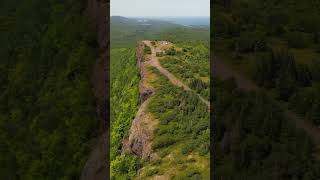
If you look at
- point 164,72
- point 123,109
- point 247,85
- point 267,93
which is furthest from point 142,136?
point 164,72

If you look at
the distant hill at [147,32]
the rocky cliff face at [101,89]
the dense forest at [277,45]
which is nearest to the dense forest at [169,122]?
the rocky cliff face at [101,89]

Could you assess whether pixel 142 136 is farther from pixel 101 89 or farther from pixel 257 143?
pixel 257 143

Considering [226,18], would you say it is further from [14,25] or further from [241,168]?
[14,25]

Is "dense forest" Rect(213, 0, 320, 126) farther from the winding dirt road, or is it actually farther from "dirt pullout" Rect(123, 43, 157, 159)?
"dirt pullout" Rect(123, 43, 157, 159)

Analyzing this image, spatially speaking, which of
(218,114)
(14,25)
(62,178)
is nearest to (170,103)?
(218,114)

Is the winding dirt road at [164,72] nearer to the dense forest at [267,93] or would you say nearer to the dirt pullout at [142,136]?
the dense forest at [267,93]

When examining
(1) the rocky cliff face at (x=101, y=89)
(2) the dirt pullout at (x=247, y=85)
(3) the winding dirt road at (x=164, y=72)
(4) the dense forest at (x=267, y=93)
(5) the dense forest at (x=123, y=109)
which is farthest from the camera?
(3) the winding dirt road at (x=164, y=72)
